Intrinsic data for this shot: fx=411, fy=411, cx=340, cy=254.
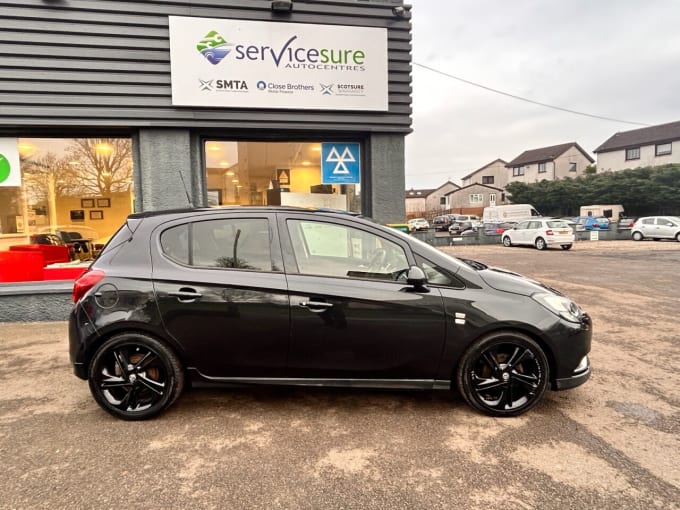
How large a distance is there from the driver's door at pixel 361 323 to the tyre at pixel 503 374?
0.27 m

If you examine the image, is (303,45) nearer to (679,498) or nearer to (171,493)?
(171,493)

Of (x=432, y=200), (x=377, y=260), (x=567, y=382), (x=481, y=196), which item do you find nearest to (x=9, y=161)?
(x=377, y=260)

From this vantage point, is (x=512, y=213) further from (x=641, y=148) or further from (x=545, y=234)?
(x=641, y=148)

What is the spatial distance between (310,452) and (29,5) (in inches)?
286

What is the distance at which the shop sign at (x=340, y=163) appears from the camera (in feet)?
23.9

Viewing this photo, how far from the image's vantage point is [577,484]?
232cm

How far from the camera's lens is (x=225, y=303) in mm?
2963

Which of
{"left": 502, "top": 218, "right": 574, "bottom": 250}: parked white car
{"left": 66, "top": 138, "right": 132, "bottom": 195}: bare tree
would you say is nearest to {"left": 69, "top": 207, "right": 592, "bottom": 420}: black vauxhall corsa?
{"left": 66, "top": 138, "right": 132, "bottom": 195}: bare tree

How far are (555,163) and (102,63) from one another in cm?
5823

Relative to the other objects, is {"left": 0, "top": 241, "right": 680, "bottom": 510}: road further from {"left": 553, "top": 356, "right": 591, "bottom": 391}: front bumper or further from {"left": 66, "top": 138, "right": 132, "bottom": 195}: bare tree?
{"left": 66, "top": 138, "right": 132, "bottom": 195}: bare tree

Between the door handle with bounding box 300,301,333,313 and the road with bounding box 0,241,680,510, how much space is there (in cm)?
84

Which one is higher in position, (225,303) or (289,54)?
(289,54)

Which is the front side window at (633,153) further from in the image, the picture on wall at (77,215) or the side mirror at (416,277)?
the side mirror at (416,277)

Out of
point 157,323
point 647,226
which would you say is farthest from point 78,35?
point 647,226
